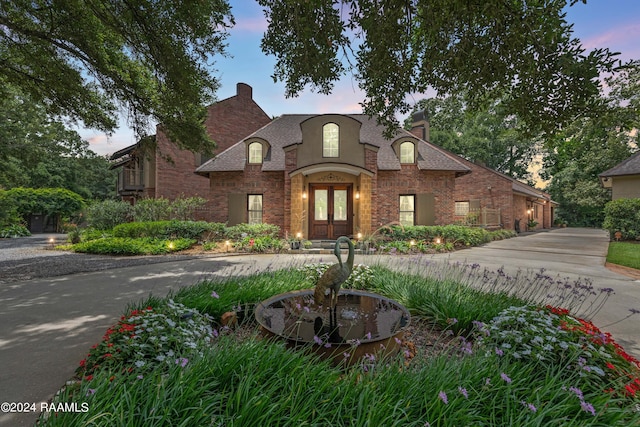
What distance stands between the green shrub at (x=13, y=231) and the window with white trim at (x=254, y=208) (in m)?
17.1

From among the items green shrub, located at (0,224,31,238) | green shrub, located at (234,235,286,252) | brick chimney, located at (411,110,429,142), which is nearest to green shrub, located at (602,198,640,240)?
brick chimney, located at (411,110,429,142)

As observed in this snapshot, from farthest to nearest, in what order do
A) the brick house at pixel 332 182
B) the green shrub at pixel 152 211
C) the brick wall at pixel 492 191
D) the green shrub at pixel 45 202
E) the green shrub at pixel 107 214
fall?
the green shrub at pixel 45 202 < the brick wall at pixel 492 191 < the green shrub at pixel 107 214 < the green shrub at pixel 152 211 < the brick house at pixel 332 182

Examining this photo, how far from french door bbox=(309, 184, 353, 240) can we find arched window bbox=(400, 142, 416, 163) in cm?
343

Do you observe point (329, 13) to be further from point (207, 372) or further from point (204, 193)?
point (204, 193)

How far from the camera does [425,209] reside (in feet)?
46.1

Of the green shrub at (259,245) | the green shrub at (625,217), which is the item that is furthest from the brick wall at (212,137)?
the green shrub at (625,217)

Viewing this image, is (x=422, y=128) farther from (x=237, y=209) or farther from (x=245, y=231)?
(x=245, y=231)

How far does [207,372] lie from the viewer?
1722 mm

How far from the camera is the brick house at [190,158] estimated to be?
56.3 ft

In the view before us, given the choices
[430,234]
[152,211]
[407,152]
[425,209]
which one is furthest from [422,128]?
[152,211]

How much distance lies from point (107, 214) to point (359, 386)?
1846 centimetres

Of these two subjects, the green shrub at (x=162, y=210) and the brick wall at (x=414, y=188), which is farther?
the brick wall at (x=414, y=188)

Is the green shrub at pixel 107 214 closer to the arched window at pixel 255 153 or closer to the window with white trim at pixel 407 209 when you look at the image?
the arched window at pixel 255 153

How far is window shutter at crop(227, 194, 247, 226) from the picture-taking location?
47.2ft
